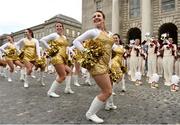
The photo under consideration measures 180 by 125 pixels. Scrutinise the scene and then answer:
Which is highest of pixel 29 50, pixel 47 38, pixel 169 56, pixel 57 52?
pixel 47 38

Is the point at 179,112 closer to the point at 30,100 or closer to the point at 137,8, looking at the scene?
the point at 30,100

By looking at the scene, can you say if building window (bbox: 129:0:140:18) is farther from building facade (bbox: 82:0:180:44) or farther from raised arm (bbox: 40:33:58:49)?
raised arm (bbox: 40:33:58:49)

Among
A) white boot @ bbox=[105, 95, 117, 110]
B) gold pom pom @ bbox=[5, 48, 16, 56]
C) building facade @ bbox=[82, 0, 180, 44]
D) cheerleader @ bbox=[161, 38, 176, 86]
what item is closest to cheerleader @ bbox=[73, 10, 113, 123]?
white boot @ bbox=[105, 95, 117, 110]

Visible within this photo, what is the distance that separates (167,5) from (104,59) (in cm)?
2900

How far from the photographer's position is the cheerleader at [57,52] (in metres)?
10.1

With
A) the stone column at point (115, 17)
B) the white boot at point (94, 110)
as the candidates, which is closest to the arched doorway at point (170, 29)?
the stone column at point (115, 17)

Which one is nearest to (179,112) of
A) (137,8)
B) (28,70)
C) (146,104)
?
(146,104)

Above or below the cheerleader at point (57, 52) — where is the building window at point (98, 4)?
above

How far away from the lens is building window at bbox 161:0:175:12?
34.0 m

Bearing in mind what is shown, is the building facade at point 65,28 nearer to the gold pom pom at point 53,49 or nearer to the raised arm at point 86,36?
the gold pom pom at point 53,49

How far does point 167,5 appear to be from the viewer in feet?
113

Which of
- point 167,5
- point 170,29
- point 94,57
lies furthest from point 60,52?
point 170,29

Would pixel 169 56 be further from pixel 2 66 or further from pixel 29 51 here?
pixel 2 66

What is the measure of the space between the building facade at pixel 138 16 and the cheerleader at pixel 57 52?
2375 cm
